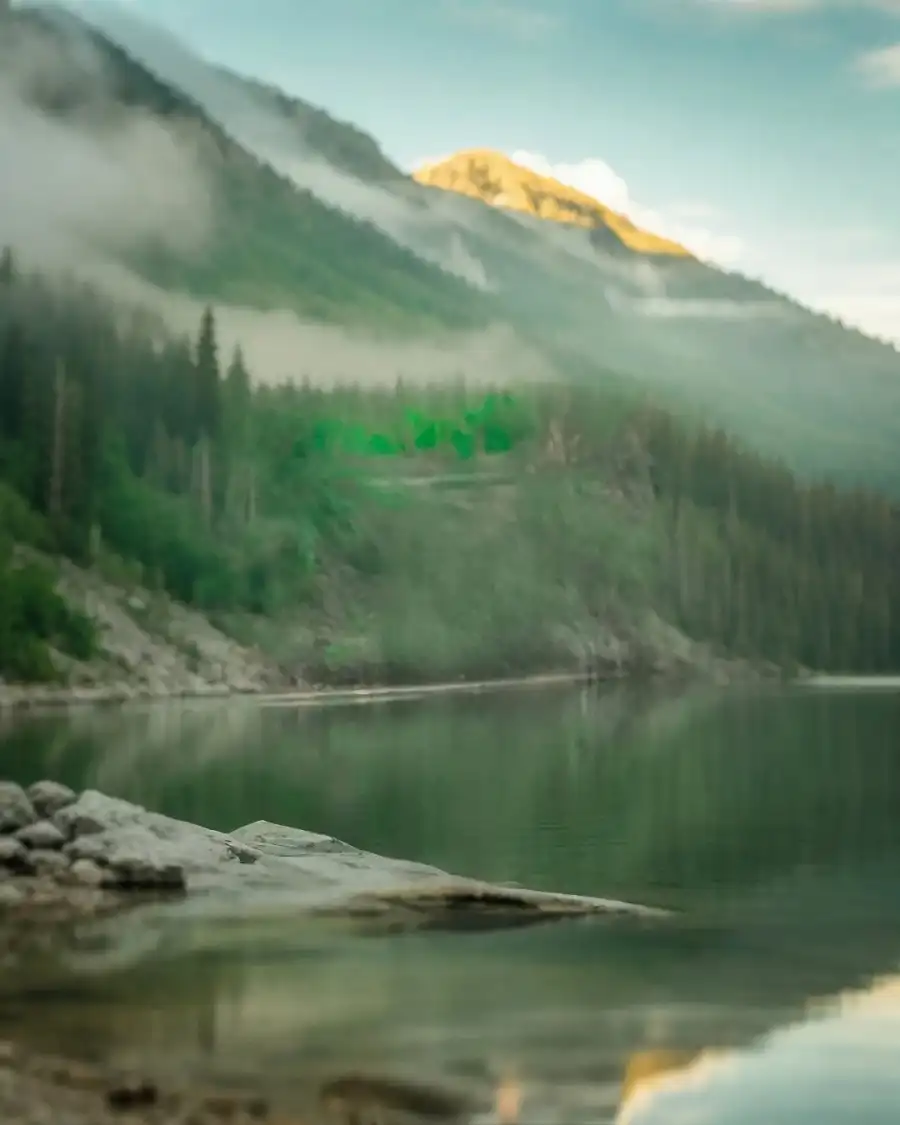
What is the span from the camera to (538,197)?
224ft

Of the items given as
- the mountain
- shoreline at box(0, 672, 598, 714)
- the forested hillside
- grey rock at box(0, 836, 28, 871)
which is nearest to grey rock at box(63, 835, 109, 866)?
grey rock at box(0, 836, 28, 871)

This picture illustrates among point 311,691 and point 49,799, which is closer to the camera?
point 49,799

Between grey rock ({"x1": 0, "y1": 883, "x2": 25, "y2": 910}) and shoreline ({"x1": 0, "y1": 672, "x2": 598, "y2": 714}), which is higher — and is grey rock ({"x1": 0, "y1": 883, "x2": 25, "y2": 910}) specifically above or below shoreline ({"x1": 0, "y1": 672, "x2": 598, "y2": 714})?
above

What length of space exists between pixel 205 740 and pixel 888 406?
46.2 metres

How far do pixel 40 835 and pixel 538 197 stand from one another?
2330 inches

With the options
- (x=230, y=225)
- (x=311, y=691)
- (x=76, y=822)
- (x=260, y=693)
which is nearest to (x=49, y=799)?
(x=76, y=822)

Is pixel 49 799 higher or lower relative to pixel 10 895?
higher

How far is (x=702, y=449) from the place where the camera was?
58875mm

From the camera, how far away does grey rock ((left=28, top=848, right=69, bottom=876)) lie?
1154 cm

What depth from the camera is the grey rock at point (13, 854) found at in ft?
37.8

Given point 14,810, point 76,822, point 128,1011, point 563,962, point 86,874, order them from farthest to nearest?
point 14,810, point 76,822, point 86,874, point 563,962, point 128,1011

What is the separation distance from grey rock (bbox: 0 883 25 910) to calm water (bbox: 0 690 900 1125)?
3.79 feet

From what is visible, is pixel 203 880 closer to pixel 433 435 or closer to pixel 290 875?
pixel 290 875

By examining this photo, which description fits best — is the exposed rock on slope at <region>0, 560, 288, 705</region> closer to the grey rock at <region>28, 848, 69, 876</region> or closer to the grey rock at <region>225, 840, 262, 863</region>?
the grey rock at <region>225, 840, 262, 863</region>
